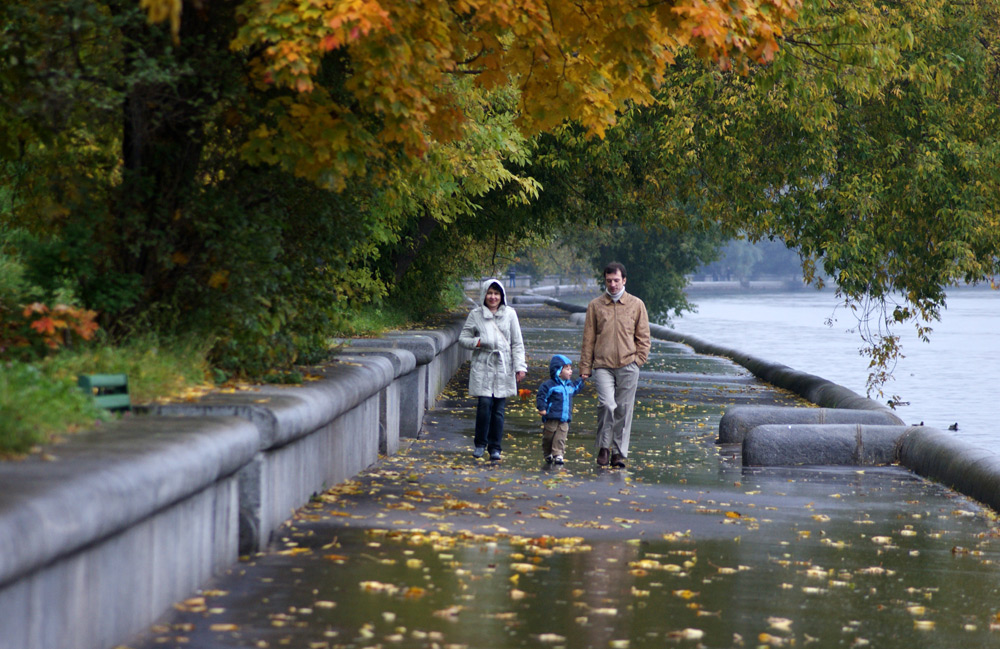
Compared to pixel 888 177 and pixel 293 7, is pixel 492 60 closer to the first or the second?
pixel 293 7

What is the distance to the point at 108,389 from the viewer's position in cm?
662

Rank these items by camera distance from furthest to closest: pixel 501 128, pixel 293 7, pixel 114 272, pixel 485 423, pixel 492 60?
Answer: pixel 501 128 → pixel 485 423 → pixel 492 60 → pixel 114 272 → pixel 293 7

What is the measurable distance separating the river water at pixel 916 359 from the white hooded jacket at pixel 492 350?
986cm

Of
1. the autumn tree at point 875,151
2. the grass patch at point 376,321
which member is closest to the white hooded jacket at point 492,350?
the grass patch at point 376,321

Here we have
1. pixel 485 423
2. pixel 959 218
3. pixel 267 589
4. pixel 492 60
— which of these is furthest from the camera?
pixel 959 218

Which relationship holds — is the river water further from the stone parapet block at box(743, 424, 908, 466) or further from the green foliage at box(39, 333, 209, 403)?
the green foliage at box(39, 333, 209, 403)

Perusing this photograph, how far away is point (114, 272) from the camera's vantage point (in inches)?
323

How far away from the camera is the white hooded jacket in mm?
11820

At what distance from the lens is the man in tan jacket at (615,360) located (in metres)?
11.6

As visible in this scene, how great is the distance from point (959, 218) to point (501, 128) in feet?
22.0

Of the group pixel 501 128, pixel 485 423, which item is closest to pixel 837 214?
pixel 501 128

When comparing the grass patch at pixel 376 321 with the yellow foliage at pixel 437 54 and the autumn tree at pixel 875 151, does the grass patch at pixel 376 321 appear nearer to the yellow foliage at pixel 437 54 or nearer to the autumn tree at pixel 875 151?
the yellow foliage at pixel 437 54

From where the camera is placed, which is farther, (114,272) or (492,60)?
(492,60)

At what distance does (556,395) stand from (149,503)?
23.2ft
